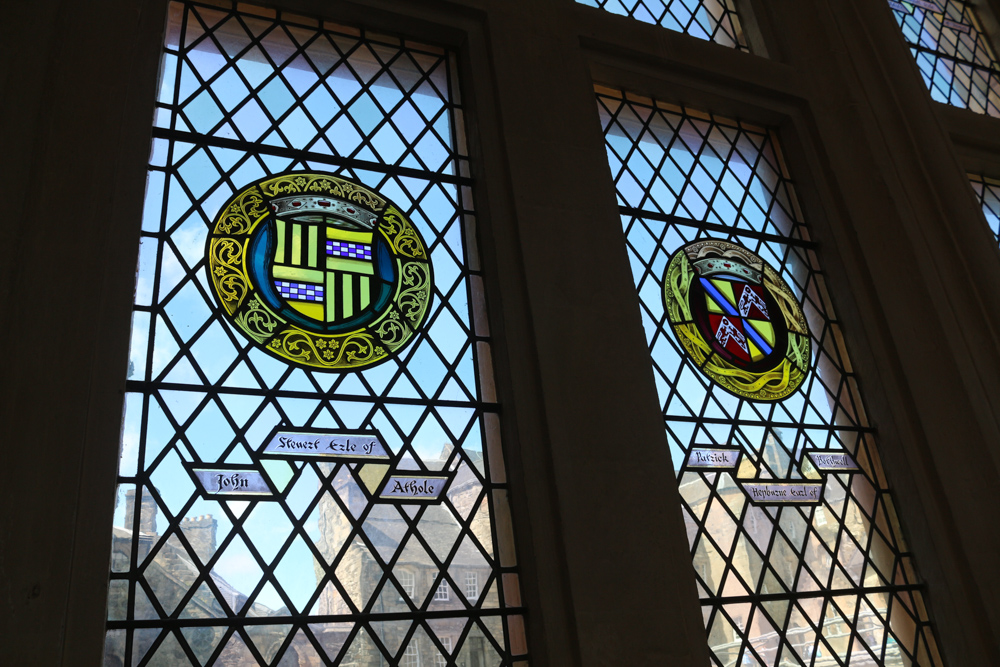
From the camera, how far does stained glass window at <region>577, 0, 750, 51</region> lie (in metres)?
5.71

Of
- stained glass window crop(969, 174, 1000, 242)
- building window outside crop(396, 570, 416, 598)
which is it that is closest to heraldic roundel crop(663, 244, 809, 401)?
building window outside crop(396, 570, 416, 598)

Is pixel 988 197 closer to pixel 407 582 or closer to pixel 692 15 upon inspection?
pixel 692 15

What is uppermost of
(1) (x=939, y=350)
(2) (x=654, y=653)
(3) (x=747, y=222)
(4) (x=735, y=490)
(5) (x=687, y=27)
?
(5) (x=687, y=27)

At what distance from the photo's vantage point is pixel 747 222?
5.35 metres

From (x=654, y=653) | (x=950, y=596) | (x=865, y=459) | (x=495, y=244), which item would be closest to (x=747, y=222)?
(x=865, y=459)

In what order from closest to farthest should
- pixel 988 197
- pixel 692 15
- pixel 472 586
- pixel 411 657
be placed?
pixel 411 657 < pixel 472 586 < pixel 692 15 < pixel 988 197

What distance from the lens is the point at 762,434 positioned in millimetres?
4559

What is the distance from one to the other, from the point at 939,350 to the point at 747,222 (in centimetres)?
138

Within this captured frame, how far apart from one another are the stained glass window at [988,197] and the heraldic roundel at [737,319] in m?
2.35

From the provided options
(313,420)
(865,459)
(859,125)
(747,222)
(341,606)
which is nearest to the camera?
(341,606)

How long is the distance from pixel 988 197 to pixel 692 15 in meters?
2.72

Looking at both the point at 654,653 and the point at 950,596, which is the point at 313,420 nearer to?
the point at 654,653

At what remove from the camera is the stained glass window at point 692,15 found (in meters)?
5.71

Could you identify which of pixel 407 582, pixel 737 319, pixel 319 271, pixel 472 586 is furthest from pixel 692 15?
pixel 407 582
